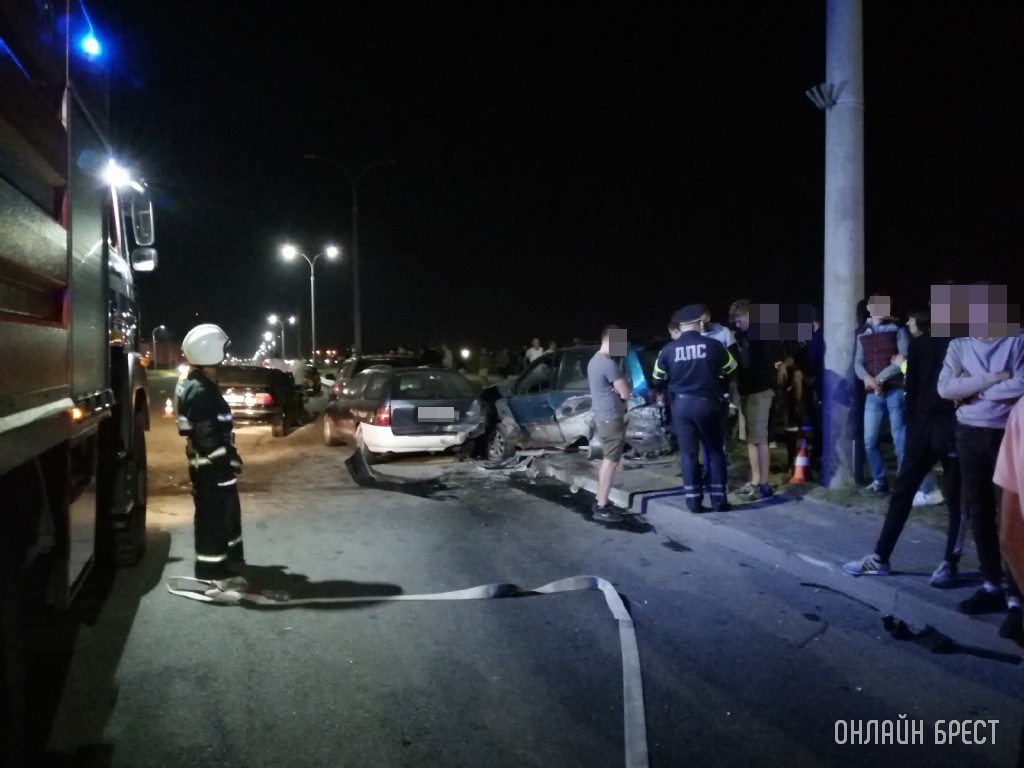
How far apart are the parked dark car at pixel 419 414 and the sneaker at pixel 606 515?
147 inches

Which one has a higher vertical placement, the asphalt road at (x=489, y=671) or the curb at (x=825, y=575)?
the curb at (x=825, y=575)

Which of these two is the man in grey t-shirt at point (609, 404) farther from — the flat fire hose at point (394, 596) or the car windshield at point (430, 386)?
the car windshield at point (430, 386)

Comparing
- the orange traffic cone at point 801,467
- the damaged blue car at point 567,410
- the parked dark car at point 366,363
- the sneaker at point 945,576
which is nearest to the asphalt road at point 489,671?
the sneaker at point 945,576

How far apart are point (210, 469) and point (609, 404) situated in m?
3.72

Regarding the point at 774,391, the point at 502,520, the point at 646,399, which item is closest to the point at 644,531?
the point at 502,520

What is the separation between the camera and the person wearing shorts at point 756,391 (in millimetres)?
7891

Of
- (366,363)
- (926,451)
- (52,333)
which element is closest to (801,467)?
(926,451)

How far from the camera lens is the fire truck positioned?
2996mm

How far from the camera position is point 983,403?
4652 mm

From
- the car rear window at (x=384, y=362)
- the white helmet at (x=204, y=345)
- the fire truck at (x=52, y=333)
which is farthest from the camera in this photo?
the car rear window at (x=384, y=362)

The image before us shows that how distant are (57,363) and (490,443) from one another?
8287mm

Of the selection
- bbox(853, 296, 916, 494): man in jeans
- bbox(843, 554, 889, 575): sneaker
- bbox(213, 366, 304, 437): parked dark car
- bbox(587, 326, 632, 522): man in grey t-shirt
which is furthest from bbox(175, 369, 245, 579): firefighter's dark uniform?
bbox(213, 366, 304, 437): parked dark car

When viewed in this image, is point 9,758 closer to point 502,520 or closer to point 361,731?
point 361,731

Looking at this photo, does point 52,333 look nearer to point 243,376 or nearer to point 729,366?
point 729,366
